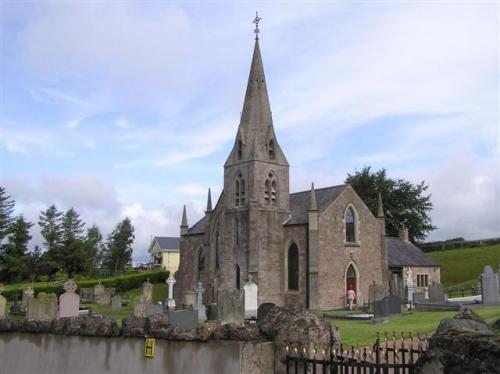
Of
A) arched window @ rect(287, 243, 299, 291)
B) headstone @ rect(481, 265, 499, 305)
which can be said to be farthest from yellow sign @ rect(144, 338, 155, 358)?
arched window @ rect(287, 243, 299, 291)

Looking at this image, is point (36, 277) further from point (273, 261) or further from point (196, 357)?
point (196, 357)

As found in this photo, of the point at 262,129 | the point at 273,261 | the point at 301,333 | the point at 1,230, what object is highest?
the point at 262,129

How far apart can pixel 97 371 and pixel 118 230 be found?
90.6 meters

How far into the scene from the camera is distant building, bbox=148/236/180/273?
335 feet

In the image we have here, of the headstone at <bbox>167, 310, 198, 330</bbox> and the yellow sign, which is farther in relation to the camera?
the headstone at <bbox>167, 310, 198, 330</bbox>

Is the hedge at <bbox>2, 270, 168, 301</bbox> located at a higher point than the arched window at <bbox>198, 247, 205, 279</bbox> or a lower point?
lower

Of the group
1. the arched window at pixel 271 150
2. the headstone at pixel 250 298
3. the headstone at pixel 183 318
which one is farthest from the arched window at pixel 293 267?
the headstone at pixel 183 318

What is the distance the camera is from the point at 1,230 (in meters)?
76.8

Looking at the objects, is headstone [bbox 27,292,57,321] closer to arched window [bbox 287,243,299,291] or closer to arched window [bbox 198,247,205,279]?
arched window [bbox 287,243,299,291]

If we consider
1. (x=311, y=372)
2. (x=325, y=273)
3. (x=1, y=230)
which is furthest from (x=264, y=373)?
(x=1, y=230)

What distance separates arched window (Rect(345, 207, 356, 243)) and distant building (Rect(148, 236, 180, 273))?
207 feet

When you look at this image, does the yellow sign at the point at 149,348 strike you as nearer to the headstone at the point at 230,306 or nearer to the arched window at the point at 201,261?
the headstone at the point at 230,306

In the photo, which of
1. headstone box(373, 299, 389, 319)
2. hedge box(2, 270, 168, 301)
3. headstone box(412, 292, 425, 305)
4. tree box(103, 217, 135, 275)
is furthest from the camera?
tree box(103, 217, 135, 275)

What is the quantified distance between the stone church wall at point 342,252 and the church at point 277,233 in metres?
0.07
